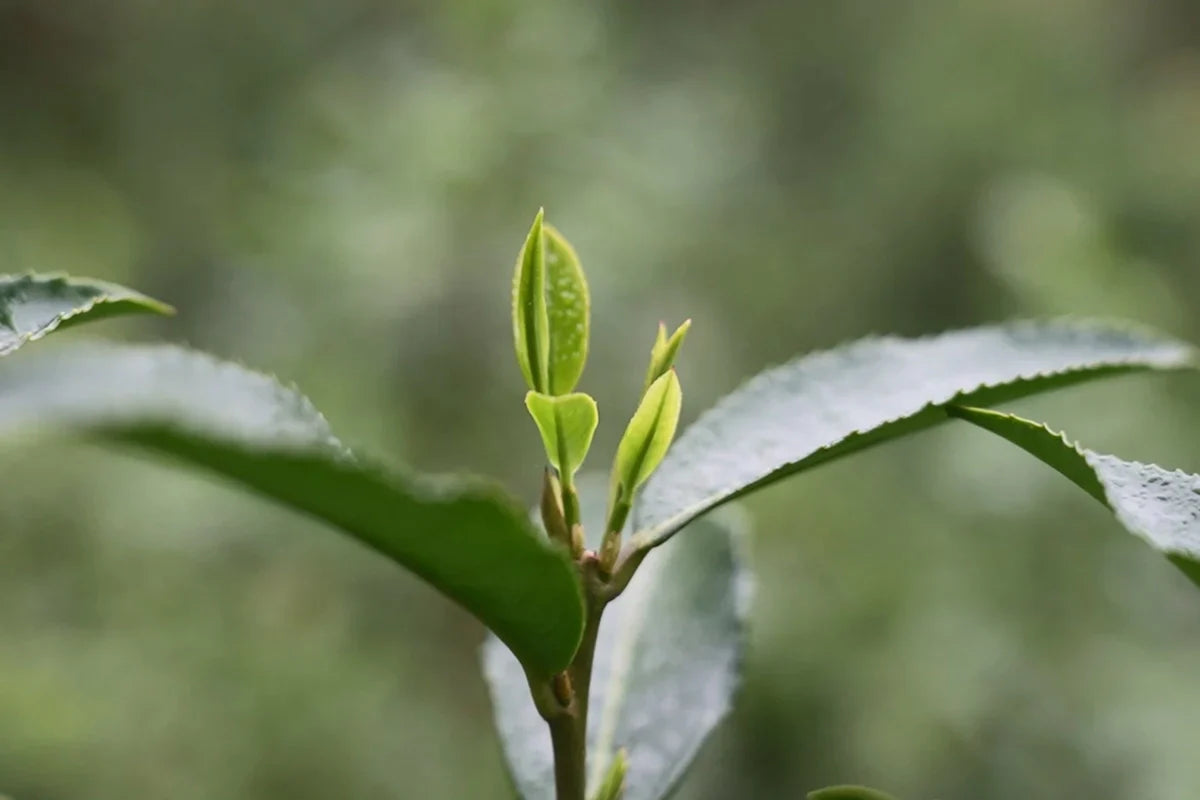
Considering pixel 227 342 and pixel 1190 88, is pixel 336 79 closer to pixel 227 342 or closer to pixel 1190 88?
pixel 227 342

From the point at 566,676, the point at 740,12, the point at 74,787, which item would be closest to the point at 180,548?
the point at 74,787

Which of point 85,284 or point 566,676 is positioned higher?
point 85,284

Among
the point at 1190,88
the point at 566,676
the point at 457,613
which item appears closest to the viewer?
the point at 566,676

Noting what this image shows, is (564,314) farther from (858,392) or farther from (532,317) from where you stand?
(858,392)

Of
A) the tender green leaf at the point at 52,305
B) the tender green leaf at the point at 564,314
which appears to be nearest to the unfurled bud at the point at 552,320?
the tender green leaf at the point at 564,314

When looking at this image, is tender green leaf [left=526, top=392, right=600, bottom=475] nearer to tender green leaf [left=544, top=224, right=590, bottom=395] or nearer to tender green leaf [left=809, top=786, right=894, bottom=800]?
tender green leaf [left=544, top=224, right=590, bottom=395]

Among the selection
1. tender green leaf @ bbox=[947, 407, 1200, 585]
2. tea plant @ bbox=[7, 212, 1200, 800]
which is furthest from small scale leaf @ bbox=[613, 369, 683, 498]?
tender green leaf @ bbox=[947, 407, 1200, 585]

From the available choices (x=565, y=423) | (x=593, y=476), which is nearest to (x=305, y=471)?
(x=565, y=423)
